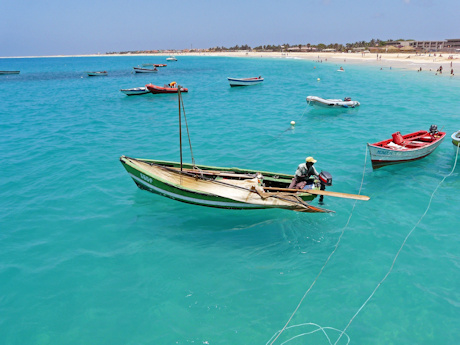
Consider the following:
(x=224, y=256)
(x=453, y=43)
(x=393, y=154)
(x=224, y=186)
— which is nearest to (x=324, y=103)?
(x=393, y=154)

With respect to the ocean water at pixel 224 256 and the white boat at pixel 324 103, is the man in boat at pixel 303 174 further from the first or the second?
the white boat at pixel 324 103

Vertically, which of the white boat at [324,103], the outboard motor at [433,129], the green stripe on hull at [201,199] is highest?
the white boat at [324,103]

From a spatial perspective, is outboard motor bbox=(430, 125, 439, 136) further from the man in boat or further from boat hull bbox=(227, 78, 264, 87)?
boat hull bbox=(227, 78, 264, 87)

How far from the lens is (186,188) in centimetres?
1259

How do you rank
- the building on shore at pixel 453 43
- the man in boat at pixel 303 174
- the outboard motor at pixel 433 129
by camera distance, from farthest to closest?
the building on shore at pixel 453 43, the outboard motor at pixel 433 129, the man in boat at pixel 303 174

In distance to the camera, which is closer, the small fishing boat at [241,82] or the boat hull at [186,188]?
the boat hull at [186,188]

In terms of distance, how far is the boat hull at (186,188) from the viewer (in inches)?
472

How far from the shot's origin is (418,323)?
8281 mm

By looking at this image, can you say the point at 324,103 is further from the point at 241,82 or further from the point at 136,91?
the point at 136,91

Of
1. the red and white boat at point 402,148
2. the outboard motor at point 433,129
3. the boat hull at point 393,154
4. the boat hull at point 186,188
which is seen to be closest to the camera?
the boat hull at point 186,188

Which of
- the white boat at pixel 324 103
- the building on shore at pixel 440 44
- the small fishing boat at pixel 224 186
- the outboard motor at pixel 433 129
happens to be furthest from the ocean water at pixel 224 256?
the building on shore at pixel 440 44

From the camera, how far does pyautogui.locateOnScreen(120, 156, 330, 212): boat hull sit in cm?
1198

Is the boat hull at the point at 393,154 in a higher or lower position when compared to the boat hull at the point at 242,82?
lower

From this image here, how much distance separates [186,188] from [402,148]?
13.9 metres
